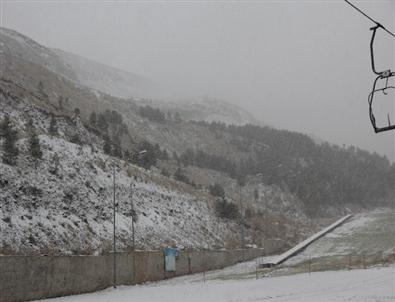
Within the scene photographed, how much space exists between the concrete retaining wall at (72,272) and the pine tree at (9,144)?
12279mm

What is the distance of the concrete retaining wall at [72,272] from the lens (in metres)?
26.2

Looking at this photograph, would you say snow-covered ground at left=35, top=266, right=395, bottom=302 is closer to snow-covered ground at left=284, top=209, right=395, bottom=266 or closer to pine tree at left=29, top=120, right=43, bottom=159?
pine tree at left=29, top=120, right=43, bottom=159

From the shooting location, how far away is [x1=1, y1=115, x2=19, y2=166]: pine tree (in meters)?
40.0

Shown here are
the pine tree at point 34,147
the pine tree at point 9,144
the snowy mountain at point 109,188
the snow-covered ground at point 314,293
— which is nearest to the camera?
the snow-covered ground at point 314,293

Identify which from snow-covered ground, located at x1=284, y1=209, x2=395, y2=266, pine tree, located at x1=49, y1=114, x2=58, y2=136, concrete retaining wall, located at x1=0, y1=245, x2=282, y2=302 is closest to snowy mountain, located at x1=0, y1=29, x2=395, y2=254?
pine tree, located at x1=49, y1=114, x2=58, y2=136

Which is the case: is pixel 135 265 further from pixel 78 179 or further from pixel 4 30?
pixel 4 30

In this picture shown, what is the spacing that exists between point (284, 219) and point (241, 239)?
22266 mm

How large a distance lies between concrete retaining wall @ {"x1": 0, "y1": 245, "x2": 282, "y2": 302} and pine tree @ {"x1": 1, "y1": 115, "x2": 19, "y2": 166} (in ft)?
40.3

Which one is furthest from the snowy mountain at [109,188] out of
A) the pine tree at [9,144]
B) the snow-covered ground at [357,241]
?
the snow-covered ground at [357,241]

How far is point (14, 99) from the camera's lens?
52.1 meters

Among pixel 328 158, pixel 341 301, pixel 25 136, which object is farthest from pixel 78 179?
pixel 328 158

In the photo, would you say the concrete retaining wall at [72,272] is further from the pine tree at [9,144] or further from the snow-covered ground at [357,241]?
the snow-covered ground at [357,241]

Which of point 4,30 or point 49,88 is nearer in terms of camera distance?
point 49,88

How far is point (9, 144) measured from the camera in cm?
4053
